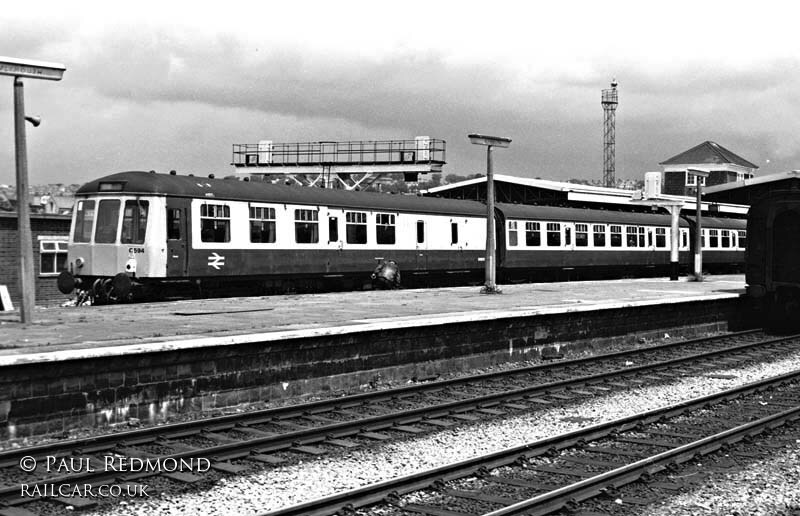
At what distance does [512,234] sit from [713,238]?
16040 mm

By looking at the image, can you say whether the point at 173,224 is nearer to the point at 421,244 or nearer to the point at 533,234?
the point at 421,244

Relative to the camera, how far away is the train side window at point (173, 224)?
20.4 m

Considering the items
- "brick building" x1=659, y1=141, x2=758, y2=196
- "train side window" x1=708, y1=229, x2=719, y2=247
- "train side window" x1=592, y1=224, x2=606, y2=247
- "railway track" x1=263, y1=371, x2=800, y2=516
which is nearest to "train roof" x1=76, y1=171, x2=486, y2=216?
"train side window" x1=592, y1=224, x2=606, y2=247

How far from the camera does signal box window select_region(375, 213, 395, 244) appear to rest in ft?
87.4

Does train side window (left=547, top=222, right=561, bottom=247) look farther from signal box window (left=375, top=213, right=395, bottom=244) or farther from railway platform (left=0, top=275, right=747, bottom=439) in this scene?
railway platform (left=0, top=275, right=747, bottom=439)

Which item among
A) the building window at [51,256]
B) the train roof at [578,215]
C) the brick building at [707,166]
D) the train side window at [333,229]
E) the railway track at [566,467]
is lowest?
the railway track at [566,467]

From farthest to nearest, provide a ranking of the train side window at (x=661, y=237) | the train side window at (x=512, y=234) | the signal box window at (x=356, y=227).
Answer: the train side window at (x=661, y=237) → the train side window at (x=512, y=234) → the signal box window at (x=356, y=227)

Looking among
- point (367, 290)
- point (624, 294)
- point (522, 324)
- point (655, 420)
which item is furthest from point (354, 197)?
point (655, 420)

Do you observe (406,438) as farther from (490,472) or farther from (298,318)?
(298,318)

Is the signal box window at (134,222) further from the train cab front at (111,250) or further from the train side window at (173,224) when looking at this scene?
the train side window at (173,224)

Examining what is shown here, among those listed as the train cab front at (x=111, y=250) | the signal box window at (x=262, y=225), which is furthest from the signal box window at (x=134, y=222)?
the signal box window at (x=262, y=225)

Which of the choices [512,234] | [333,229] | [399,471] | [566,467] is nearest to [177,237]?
[333,229]

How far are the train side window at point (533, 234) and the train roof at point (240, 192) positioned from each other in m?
5.21

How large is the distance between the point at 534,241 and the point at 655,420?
2240 cm
